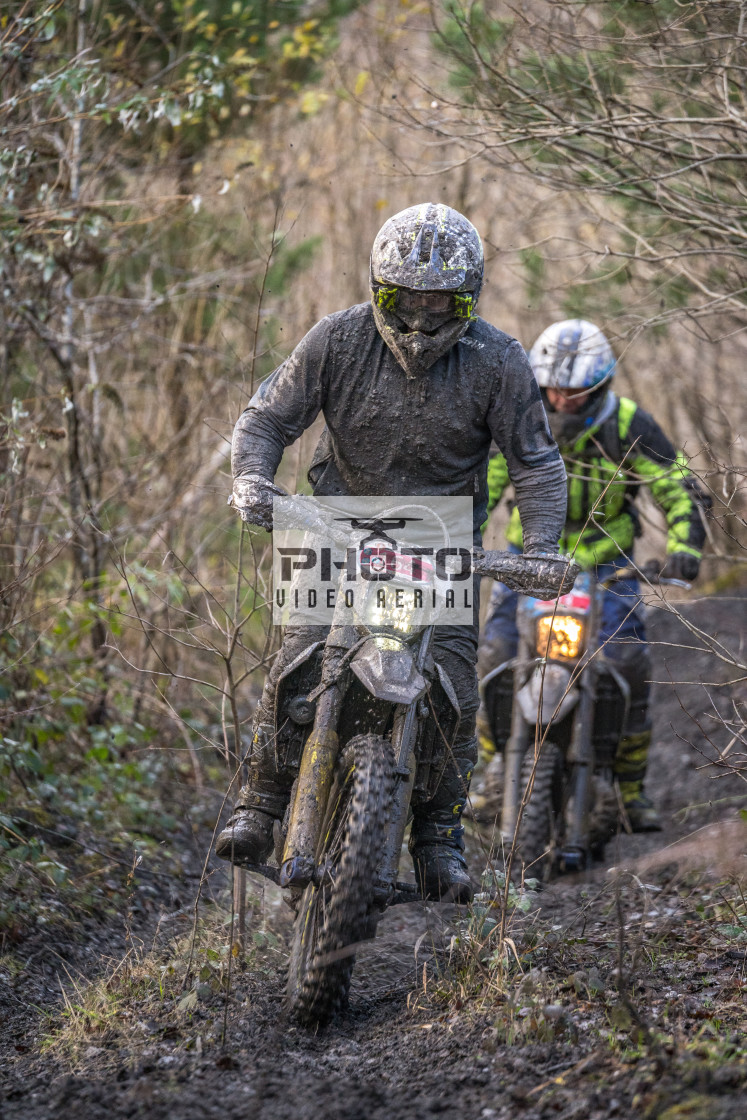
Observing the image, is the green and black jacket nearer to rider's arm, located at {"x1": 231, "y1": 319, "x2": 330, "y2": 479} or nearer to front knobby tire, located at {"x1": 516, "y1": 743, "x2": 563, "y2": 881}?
front knobby tire, located at {"x1": 516, "y1": 743, "x2": 563, "y2": 881}

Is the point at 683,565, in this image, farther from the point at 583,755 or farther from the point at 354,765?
the point at 354,765

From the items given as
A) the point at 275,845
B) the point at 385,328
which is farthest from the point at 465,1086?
the point at 385,328

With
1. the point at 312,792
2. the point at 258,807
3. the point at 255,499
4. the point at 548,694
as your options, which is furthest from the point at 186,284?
the point at 312,792

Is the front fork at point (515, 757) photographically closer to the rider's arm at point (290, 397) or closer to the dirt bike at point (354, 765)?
the dirt bike at point (354, 765)

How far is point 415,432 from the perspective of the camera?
421 cm

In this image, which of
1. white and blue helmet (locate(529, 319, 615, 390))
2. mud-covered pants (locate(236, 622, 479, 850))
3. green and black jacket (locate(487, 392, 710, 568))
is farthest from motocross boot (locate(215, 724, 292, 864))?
white and blue helmet (locate(529, 319, 615, 390))

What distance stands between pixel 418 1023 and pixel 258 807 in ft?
2.96

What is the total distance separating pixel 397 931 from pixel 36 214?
4017 millimetres

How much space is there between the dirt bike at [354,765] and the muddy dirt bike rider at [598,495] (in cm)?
213

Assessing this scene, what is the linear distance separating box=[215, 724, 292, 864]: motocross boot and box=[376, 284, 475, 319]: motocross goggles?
4.79 feet

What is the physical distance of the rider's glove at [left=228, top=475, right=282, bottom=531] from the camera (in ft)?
12.4

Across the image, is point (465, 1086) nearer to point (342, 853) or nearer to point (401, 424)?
point (342, 853)

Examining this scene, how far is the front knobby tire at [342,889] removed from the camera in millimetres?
3301

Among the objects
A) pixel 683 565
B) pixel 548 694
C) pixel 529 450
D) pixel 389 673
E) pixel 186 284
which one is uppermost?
pixel 186 284
